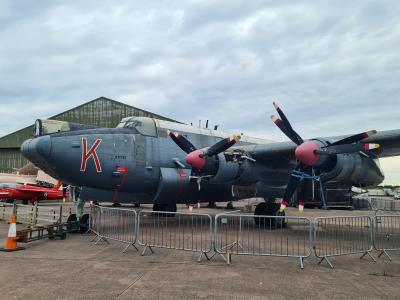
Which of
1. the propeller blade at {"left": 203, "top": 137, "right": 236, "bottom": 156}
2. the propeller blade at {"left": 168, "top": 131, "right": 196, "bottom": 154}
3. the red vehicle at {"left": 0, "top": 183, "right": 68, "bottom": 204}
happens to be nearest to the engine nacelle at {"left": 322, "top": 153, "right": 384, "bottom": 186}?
the propeller blade at {"left": 203, "top": 137, "right": 236, "bottom": 156}

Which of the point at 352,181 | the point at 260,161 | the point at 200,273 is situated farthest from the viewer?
the point at 260,161

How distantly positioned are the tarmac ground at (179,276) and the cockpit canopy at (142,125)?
17.9ft

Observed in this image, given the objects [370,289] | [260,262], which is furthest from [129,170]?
[370,289]

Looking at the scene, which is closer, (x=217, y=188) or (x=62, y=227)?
(x=62, y=227)

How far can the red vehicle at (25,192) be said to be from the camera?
100.0 feet

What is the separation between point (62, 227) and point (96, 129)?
138 inches

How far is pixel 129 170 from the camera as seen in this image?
41.5 ft

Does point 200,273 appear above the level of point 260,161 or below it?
below

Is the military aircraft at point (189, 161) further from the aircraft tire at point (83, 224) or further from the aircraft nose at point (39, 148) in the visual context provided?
the aircraft tire at point (83, 224)

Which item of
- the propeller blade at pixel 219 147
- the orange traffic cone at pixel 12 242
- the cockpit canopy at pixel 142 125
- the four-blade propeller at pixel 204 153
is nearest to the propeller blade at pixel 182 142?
the four-blade propeller at pixel 204 153

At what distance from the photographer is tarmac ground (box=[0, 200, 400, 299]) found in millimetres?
5586

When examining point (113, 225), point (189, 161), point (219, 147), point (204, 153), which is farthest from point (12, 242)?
point (219, 147)

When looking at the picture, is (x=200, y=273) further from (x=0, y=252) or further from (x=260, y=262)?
(x=0, y=252)

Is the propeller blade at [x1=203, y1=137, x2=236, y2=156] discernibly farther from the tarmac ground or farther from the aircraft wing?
the tarmac ground
